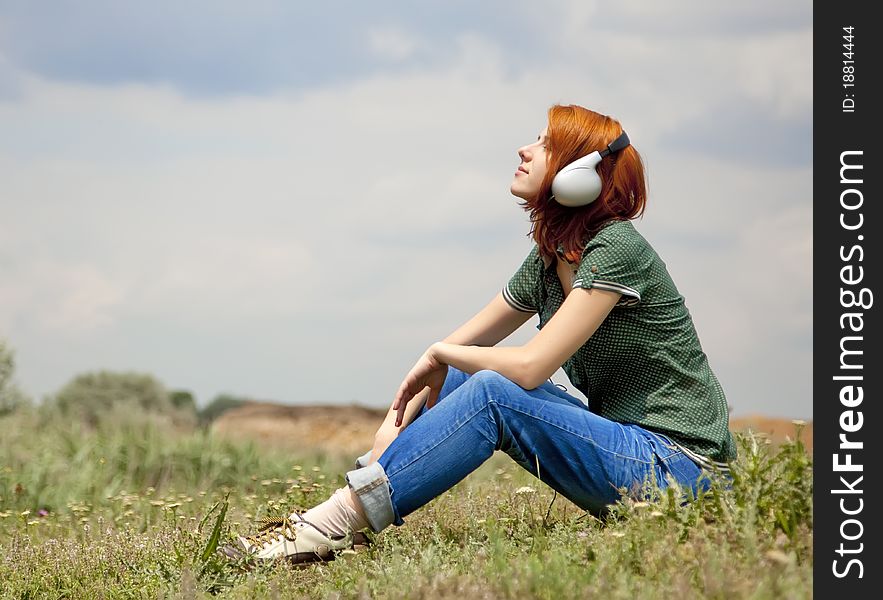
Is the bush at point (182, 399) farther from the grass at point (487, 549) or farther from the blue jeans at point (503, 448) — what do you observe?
the blue jeans at point (503, 448)

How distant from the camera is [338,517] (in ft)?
12.4

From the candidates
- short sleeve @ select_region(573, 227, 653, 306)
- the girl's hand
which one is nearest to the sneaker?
the girl's hand

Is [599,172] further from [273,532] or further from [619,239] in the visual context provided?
[273,532]

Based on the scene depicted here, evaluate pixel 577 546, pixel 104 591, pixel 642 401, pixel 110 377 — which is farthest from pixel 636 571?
pixel 110 377

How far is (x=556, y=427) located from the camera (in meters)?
3.65

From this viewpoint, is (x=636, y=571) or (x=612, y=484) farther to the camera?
(x=612, y=484)

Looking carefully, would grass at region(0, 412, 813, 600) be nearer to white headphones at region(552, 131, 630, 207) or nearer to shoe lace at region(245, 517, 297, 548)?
shoe lace at region(245, 517, 297, 548)

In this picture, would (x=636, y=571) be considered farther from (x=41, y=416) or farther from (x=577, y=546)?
(x=41, y=416)

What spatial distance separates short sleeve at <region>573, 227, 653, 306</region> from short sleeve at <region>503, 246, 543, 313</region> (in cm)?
48

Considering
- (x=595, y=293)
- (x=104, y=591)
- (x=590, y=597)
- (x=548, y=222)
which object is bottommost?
(x=104, y=591)

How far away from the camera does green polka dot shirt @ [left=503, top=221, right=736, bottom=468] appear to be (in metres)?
3.78

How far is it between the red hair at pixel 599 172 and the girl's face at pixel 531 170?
0.02 meters

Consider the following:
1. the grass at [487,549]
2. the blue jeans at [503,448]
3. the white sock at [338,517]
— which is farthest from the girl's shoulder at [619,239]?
the white sock at [338,517]

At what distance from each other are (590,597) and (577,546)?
0.59 metres
